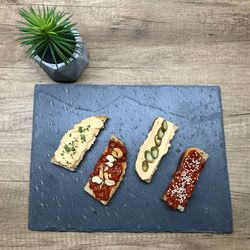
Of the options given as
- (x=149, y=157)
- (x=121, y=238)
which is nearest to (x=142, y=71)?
(x=149, y=157)

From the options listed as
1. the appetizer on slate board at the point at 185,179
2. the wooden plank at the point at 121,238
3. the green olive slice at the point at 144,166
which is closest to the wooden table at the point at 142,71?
the wooden plank at the point at 121,238

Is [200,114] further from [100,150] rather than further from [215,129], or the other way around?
[100,150]

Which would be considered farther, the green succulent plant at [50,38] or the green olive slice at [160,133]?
the green olive slice at [160,133]

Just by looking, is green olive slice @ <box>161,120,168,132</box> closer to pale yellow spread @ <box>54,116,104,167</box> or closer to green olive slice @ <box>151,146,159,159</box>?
green olive slice @ <box>151,146,159,159</box>

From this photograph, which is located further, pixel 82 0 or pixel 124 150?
pixel 82 0

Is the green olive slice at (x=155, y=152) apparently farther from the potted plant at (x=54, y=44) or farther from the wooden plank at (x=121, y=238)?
the potted plant at (x=54, y=44)

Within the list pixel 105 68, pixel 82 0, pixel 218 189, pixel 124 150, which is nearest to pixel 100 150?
pixel 124 150
